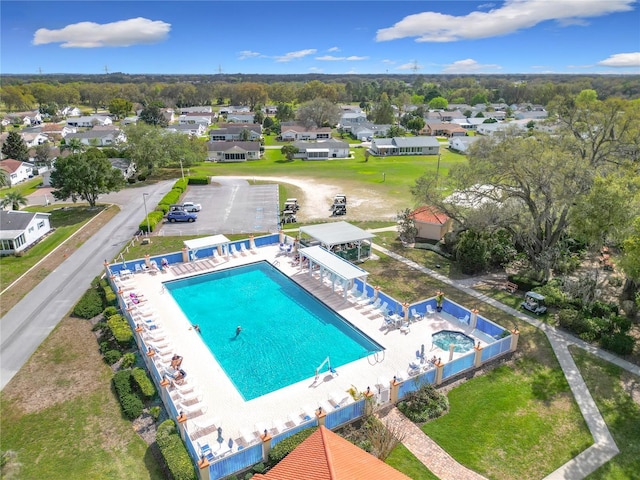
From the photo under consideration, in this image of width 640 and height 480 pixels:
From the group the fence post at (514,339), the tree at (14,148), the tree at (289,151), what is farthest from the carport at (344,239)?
the tree at (14,148)

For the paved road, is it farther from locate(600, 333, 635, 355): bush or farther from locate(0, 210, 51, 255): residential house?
locate(600, 333, 635, 355): bush

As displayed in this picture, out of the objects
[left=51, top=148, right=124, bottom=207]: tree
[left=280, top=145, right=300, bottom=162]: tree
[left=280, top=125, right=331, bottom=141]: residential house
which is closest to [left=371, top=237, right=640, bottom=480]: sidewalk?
[left=51, top=148, right=124, bottom=207]: tree

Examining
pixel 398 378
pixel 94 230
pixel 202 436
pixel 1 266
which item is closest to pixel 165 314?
pixel 202 436

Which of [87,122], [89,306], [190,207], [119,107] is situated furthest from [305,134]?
[89,306]

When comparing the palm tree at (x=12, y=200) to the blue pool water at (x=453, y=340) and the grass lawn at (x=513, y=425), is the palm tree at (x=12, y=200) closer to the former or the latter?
the blue pool water at (x=453, y=340)

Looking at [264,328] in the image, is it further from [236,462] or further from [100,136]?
[100,136]

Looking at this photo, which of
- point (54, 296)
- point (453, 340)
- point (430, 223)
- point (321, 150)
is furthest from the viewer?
point (321, 150)
